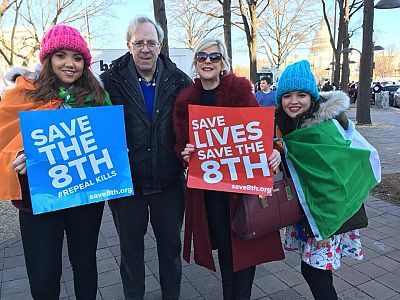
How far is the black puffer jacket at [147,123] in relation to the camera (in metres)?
2.53

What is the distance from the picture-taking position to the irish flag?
7.04ft

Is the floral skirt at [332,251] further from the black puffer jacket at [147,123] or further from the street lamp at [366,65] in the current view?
the street lamp at [366,65]

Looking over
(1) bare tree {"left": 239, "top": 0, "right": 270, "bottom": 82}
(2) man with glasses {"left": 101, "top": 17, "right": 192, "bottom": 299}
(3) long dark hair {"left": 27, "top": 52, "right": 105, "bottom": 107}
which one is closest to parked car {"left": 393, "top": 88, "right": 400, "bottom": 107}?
(1) bare tree {"left": 239, "top": 0, "right": 270, "bottom": 82}

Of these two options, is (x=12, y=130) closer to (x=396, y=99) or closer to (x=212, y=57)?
(x=212, y=57)

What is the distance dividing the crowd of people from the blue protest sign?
4.0 inches

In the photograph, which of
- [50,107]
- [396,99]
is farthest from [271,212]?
[396,99]

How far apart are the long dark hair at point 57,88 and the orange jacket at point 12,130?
0.04 meters

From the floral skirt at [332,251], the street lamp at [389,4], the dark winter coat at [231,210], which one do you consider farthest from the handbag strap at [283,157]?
the street lamp at [389,4]

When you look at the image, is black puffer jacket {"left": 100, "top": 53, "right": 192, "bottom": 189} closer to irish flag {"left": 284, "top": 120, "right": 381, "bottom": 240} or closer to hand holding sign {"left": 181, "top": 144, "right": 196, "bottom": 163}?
hand holding sign {"left": 181, "top": 144, "right": 196, "bottom": 163}

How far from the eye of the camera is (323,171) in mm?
2166

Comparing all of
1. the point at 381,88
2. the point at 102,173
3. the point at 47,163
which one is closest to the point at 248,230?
the point at 102,173

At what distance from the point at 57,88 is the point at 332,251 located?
1.99m

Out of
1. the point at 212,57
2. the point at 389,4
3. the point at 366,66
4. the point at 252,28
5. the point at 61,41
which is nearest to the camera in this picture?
the point at 61,41

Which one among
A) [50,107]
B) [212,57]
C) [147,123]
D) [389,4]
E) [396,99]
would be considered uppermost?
[389,4]
